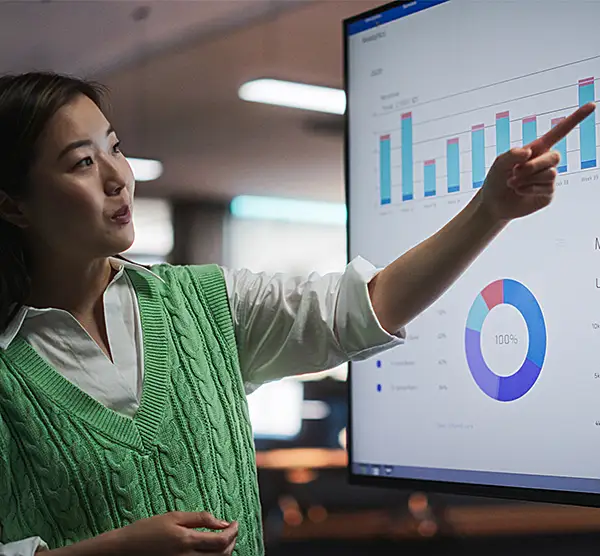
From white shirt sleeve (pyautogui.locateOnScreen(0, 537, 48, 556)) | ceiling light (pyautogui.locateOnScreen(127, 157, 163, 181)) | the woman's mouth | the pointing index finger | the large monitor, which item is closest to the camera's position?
the pointing index finger

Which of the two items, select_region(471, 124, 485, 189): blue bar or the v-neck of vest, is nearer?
the v-neck of vest

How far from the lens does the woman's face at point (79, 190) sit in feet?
4.12

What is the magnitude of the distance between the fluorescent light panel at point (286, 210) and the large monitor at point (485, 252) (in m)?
3.06

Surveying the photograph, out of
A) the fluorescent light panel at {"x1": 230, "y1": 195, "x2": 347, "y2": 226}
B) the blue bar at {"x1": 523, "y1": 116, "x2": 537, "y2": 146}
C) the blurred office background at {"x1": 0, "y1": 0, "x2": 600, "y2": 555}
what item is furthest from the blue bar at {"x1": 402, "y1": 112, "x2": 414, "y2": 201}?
the fluorescent light panel at {"x1": 230, "y1": 195, "x2": 347, "y2": 226}

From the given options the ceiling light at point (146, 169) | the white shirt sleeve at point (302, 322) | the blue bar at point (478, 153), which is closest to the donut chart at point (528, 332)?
the blue bar at point (478, 153)

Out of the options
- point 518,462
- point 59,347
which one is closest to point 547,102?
point 518,462

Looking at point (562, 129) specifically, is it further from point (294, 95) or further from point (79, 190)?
point (294, 95)

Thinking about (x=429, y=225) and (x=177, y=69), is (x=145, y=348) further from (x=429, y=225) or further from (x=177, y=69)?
(x=177, y=69)

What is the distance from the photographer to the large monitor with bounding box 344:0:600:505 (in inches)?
54.3

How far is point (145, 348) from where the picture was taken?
1.32 meters

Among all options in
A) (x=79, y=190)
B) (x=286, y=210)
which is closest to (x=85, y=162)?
(x=79, y=190)

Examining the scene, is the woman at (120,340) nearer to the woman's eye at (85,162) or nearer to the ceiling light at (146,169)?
the woman's eye at (85,162)

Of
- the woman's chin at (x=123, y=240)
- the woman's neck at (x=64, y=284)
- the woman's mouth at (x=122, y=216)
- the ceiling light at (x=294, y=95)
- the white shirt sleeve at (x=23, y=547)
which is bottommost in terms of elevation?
the white shirt sleeve at (x=23, y=547)

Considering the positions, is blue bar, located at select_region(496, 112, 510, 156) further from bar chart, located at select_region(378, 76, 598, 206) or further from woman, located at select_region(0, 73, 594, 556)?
woman, located at select_region(0, 73, 594, 556)
